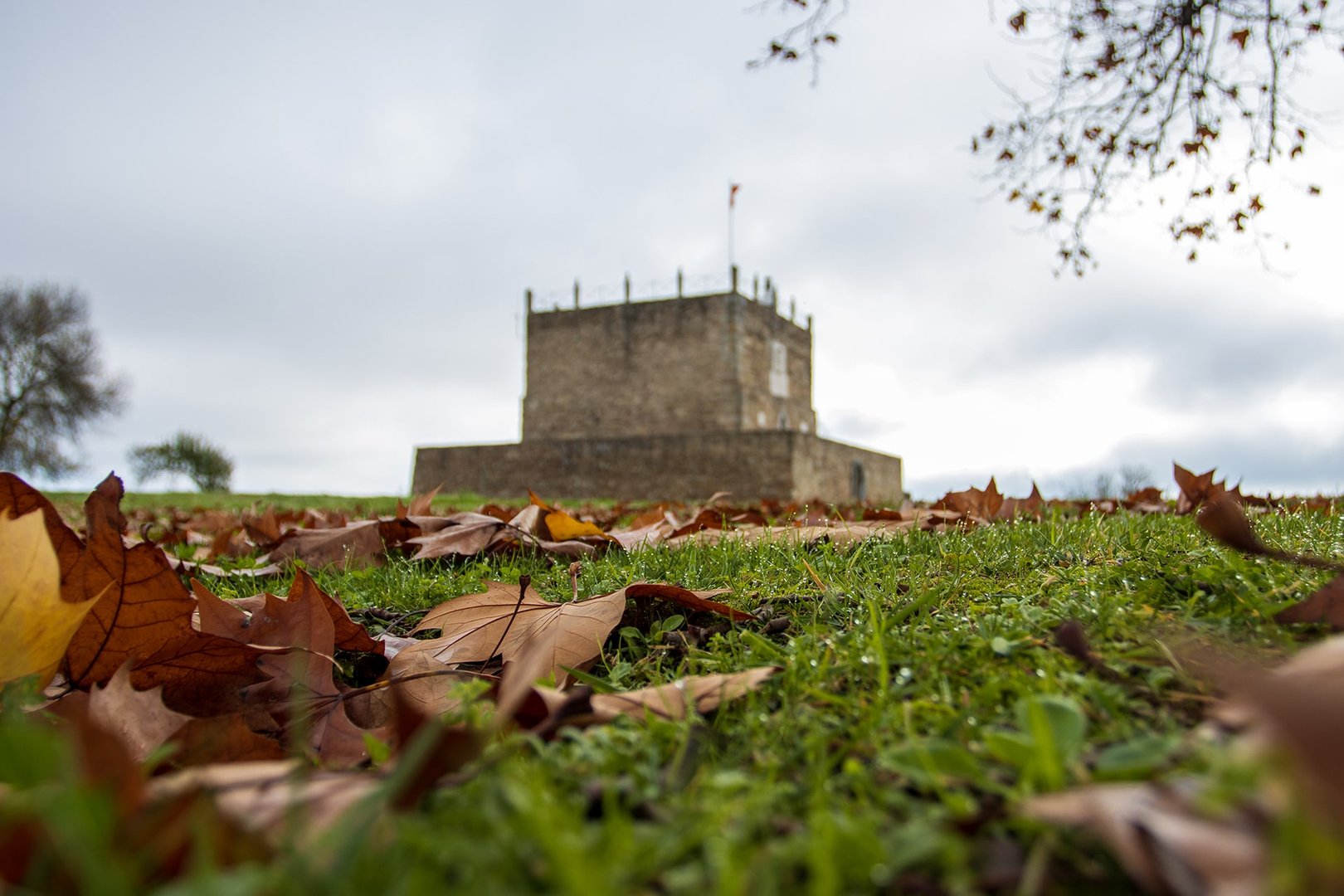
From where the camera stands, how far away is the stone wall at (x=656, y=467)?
2183cm

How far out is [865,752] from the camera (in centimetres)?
97

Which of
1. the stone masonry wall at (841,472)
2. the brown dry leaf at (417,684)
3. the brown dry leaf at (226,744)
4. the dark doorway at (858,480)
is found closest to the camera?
the brown dry leaf at (226,744)

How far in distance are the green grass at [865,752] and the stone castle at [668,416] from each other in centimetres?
1961

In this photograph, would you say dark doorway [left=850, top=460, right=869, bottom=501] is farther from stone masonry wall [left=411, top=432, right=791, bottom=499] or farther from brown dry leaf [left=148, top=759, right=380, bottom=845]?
brown dry leaf [left=148, top=759, right=380, bottom=845]

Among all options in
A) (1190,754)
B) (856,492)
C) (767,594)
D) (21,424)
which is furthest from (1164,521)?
(21,424)

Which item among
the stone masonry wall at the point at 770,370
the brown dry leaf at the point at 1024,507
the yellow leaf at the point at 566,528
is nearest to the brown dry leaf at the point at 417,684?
the yellow leaf at the point at 566,528

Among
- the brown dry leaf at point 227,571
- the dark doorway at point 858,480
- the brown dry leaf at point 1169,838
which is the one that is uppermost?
the dark doorway at point 858,480

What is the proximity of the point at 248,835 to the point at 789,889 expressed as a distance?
1.33ft

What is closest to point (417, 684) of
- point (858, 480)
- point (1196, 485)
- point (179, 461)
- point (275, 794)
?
point (275, 794)

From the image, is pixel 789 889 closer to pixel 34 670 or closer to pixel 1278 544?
pixel 34 670

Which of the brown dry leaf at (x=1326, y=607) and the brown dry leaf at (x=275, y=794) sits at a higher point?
the brown dry leaf at (x=1326, y=607)

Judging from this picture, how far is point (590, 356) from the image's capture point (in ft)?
97.5

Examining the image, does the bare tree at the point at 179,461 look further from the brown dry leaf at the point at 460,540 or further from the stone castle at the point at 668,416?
the brown dry leaf at the point at 460,540

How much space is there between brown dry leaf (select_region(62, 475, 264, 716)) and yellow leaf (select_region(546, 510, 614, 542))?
1.26 m
